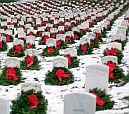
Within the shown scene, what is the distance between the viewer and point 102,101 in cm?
905

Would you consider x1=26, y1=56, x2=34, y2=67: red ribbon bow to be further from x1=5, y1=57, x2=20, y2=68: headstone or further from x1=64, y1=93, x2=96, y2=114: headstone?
x1=64, y1=93, x2=96, y2=114: headstone

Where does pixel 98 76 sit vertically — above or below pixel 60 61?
below

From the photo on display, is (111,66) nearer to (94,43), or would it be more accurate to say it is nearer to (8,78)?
(8,78)

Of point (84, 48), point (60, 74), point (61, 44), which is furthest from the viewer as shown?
point (61, 44)

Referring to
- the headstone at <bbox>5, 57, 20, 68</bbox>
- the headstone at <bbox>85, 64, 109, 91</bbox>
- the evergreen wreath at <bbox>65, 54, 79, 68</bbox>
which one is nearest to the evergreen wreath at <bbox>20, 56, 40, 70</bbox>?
the headstone at <bbox>5, 57, 20, 68</bbox>

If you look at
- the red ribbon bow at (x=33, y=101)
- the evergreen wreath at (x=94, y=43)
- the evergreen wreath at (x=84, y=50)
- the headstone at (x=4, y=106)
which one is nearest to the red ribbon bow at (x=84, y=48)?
the evergreen wreath at (x=84, y=50)

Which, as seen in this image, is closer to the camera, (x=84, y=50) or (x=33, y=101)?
(x=33, y=101)

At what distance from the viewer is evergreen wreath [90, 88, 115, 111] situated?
8.91 metres

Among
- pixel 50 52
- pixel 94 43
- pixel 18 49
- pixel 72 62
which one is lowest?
pixel 72 62

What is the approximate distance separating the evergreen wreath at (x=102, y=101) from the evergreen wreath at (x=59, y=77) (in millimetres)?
1779

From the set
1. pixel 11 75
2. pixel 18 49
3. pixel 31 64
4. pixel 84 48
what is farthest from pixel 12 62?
pixel 84 48

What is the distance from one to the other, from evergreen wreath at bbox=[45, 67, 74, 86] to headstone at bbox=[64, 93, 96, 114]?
3.18 m

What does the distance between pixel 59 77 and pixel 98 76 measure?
172cm

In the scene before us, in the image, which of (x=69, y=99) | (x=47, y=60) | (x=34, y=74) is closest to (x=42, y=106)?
(x=69, y=99)
